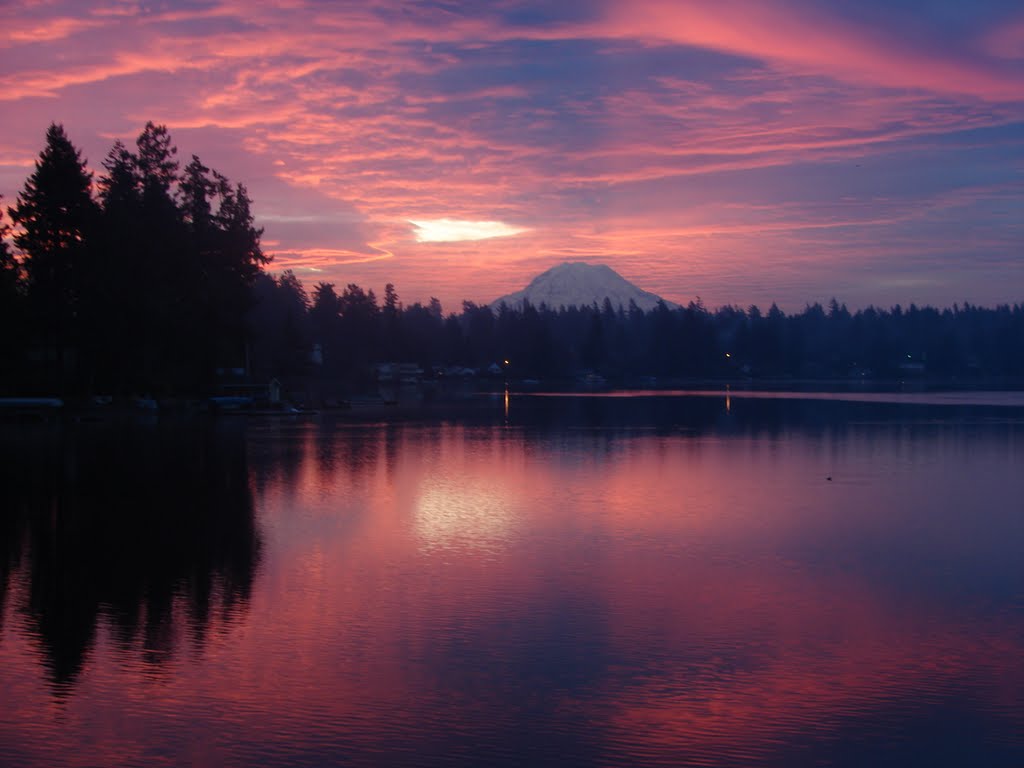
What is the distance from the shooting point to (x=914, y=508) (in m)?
25.9

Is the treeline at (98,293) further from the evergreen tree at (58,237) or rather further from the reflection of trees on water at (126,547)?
the reflection of trees on water at (126,547)

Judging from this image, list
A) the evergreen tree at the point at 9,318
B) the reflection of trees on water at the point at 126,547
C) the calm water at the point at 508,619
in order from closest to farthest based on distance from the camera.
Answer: the calm water at the point at 508,619
the reflection of trees on water at the point at 126,547
the evergreen tree at the point at 9,318

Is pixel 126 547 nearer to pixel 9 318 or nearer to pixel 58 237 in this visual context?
pixel 9 318

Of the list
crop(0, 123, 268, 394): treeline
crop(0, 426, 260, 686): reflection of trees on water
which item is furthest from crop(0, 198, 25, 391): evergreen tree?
crop(0, 426, 260, 686): reflection of trees on water

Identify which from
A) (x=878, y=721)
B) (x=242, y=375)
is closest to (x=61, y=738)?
(x=878, y=721)

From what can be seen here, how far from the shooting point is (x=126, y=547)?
1964 centimetres

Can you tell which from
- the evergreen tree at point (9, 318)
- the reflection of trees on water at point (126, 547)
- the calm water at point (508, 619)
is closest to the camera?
the calm water at point (508, 619)

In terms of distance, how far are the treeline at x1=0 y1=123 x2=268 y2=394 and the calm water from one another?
3192 cm

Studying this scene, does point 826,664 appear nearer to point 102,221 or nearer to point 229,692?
point 229,692

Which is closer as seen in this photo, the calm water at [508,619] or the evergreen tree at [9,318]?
the calm water at [508,619]

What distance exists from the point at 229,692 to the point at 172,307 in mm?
Result: 57936

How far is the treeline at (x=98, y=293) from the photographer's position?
6109 cm

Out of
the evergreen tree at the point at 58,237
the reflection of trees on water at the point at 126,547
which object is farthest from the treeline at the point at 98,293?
the reflection of trees on water at the point at 126,547

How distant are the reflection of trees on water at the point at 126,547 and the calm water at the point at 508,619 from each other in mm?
82
